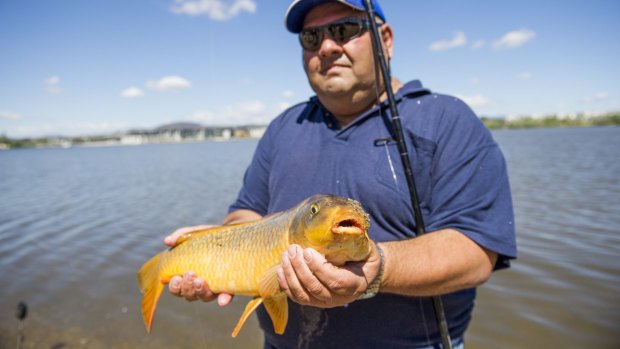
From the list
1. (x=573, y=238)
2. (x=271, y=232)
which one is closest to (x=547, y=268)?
(x=573, y=238)

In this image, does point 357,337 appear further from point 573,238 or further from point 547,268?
point 573,238

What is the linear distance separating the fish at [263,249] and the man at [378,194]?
3.4 inches

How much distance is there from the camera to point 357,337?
2.35 meters

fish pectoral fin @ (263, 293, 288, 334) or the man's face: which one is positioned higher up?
the man's face

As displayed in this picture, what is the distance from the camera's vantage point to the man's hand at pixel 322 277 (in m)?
1.71

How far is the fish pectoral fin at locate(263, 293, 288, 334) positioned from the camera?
2.20m

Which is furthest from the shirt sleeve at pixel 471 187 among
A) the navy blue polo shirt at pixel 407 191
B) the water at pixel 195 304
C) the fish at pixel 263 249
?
the water at pixel 195 304

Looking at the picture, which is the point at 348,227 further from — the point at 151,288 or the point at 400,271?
the point at 151,288

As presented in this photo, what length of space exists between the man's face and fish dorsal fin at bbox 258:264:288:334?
129 cm

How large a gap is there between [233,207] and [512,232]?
205 centimetres

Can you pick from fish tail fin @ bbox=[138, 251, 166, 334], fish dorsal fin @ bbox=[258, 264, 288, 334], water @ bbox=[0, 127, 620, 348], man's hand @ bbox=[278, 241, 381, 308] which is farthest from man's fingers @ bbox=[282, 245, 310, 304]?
water @ bbox=[0, 127, 620, 348]

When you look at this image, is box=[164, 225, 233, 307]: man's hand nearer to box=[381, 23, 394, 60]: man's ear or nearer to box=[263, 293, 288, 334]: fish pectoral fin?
box=[263, 293, 288, 334]: fish pectoral fin

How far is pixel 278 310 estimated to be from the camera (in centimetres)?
223

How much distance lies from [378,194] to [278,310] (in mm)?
861
